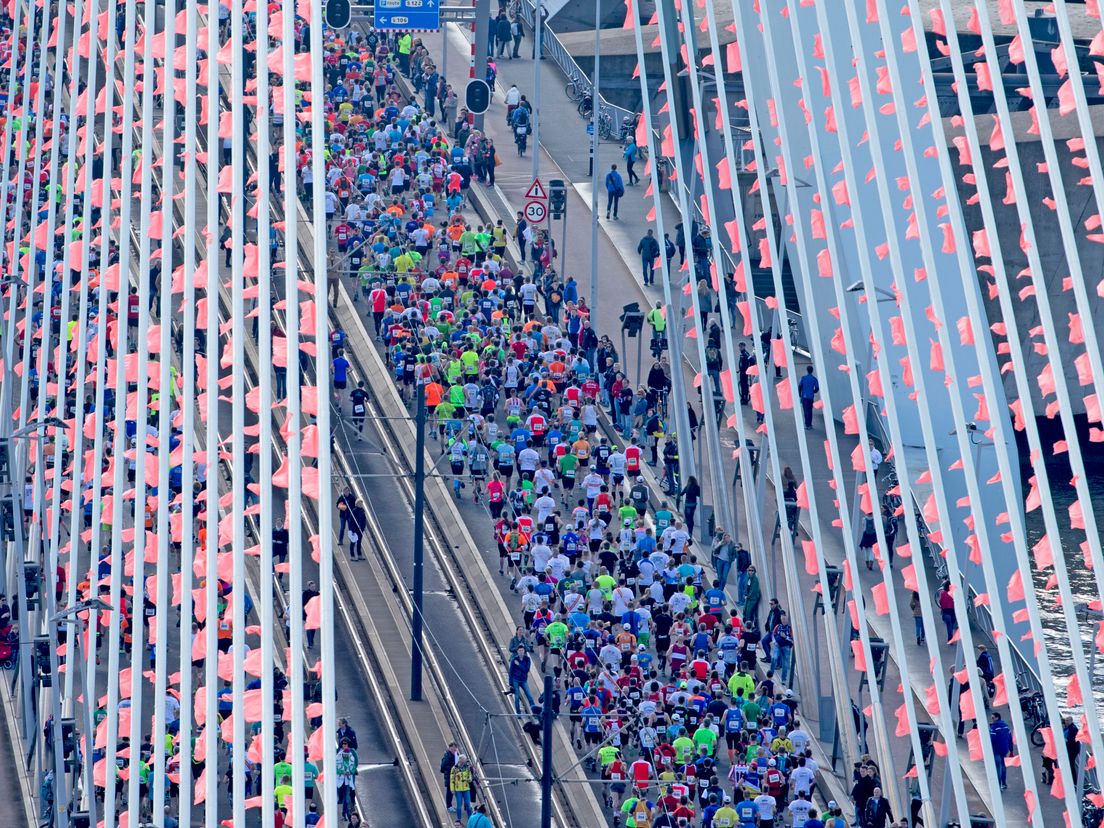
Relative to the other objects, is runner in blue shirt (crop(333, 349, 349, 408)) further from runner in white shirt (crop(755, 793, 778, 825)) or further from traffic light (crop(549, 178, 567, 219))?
runner in white shirt (crop(755, 793, 778, 825))

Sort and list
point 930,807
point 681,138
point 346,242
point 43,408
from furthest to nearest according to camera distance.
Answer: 1. point 681,138
2. point 346,242
3. point 43,408
4. point 930,807

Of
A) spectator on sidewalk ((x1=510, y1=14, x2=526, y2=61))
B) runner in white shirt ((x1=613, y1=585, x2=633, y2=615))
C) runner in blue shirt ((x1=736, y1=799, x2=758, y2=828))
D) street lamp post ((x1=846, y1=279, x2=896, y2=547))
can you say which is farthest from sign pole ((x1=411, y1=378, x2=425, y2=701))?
spectator on sidewalk ((x1=510, y1=14, x2=526, y2=61))

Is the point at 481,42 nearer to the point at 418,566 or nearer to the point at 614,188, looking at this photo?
the point at 614,188

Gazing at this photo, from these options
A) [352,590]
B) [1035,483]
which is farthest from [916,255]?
[1035,483]

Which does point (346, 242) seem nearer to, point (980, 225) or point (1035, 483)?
point (980, 225)

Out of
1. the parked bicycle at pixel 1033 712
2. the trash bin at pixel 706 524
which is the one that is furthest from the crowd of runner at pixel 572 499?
the parked bicycle at pixel 1033 712

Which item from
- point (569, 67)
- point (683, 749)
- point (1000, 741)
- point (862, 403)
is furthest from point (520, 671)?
point (569, 67)
